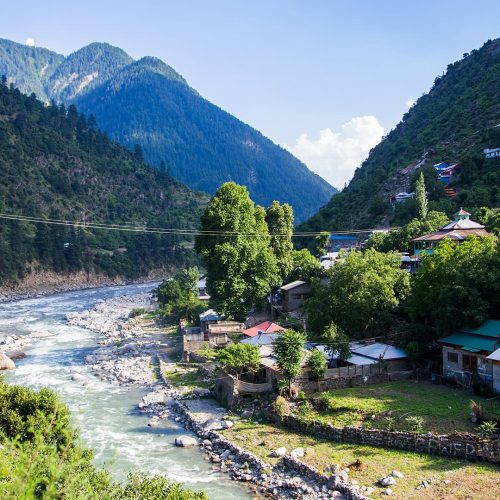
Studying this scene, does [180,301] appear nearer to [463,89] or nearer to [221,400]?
[221,400]

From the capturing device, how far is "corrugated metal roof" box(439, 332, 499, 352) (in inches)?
905

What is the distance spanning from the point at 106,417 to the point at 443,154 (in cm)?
6566

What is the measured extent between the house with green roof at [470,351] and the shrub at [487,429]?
3.90 m

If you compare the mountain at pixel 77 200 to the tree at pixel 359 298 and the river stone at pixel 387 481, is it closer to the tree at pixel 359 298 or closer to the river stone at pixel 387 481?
the tree at pixel 359 298

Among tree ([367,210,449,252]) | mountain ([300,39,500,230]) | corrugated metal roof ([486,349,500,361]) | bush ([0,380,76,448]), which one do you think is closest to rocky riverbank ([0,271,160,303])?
mountain ([300,39,500,230])

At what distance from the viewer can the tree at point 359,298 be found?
29.9m

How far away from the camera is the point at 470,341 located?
78.5ft

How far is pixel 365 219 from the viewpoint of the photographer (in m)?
74.8

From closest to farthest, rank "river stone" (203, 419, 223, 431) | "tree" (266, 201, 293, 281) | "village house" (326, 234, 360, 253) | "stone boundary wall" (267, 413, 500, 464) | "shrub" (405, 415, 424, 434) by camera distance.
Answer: "stone boundary wall" (267, 413, 500, 464)
"shrub" (405, 415, 424, 434)
"river stone" (203, 419, 223, 431)
"tree" (266, 201, 293, 281)
"village house" (326, 234, 360, 253)

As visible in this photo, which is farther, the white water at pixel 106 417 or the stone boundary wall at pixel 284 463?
the white water at pixel 106 417

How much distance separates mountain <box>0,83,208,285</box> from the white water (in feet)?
150

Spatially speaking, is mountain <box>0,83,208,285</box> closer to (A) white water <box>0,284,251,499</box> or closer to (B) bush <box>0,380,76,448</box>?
(A) white water <box>0,284,251,499</box>

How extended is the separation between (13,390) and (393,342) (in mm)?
18106

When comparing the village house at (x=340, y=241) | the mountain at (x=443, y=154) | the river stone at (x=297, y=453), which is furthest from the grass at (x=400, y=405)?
the village house at (x=340, y=241)
